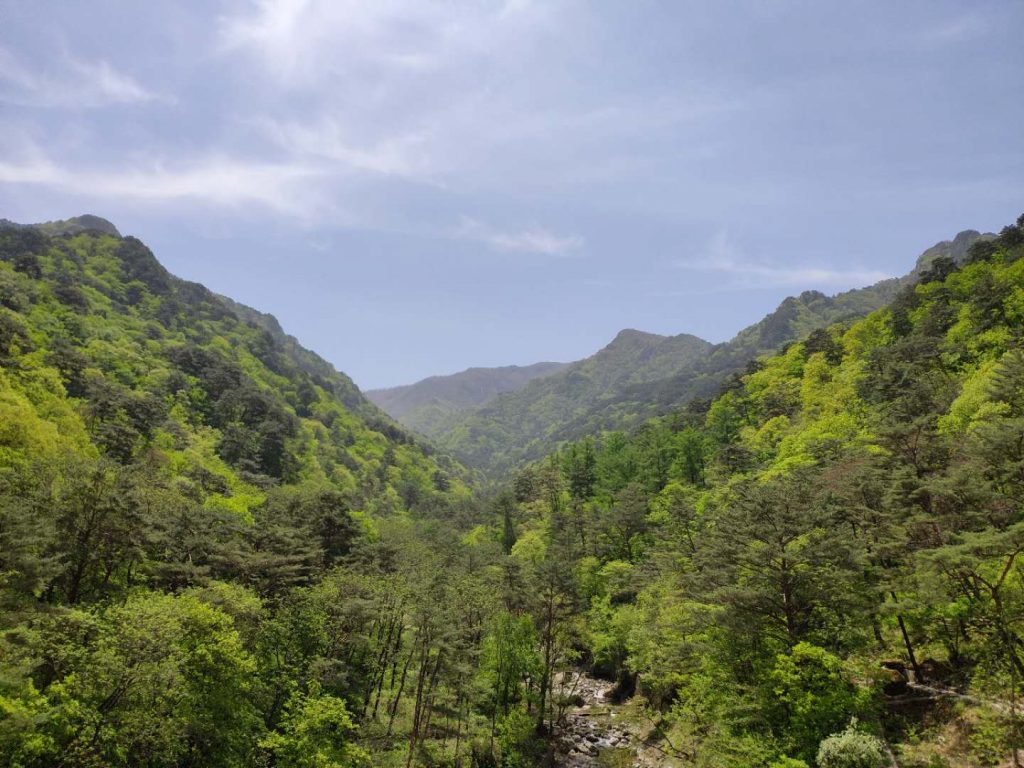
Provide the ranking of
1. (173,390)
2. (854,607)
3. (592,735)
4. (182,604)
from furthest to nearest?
1. (173,390)
2. (592,735)
3. (182,604)
4. (854,607)

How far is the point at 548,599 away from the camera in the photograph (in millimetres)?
44406

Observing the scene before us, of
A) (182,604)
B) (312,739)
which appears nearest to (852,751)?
(312,739)

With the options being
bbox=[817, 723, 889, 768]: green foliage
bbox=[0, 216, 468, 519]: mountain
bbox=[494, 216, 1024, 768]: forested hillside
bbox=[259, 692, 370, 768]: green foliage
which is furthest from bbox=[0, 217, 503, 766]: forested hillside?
bbox=[817, 723, 889, 768]: green foliage

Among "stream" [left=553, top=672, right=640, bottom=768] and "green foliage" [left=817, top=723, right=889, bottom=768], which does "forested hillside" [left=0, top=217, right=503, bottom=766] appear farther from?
"green foliage" [left=817, top=723, right=889, bottom=768]

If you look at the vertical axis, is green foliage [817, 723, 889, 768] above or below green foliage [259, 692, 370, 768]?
above

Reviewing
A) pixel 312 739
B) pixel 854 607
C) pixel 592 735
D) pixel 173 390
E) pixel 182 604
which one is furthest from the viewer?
pixel 173 390

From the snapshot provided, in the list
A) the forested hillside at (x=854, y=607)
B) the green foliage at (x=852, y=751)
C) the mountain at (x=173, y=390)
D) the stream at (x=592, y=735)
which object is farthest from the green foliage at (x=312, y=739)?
the green foliage at (x=852, y=751)

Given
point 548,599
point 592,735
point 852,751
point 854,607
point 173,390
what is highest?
point 173,390

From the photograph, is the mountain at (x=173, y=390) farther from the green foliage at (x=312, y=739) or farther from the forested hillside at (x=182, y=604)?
the green foliage at (x=312, y=739)

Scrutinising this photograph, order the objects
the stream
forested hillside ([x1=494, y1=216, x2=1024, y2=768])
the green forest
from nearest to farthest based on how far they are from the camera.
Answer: forested hillside ([x1=494, y1=216, x2=1024, y2=768]), the green forest, the stream

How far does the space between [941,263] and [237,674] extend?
362ft

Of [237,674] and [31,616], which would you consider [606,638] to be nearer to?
[237,674]

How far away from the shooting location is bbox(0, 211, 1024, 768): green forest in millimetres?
21469

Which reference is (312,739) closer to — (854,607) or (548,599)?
(548,599)
